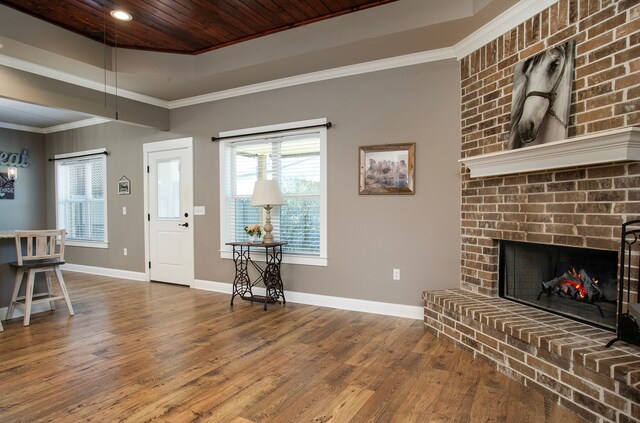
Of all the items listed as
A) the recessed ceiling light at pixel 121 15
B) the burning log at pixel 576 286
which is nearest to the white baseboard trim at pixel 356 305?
the burning log at pixel 576 286

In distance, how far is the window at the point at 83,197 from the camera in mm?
6129

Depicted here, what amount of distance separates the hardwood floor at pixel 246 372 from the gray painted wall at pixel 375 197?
1.55ft

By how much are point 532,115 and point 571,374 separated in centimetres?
172

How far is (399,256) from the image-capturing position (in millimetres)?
3723

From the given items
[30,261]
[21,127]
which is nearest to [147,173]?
[30,261]

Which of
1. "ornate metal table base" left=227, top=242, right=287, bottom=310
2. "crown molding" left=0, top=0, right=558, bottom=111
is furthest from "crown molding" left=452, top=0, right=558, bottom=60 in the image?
"ornate metal table base" left=227, top=242, right=287, bottom=310

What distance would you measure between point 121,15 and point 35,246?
7.75 ft

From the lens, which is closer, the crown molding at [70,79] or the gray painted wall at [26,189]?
the crown molding at [70,79]

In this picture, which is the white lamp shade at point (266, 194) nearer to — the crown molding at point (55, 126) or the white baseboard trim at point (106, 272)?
the white baseboard trim at point (106, 272)

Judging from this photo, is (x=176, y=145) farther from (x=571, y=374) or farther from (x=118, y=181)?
(x=571, y=374)

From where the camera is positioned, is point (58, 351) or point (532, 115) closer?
point (532, 115)

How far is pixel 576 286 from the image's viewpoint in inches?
101

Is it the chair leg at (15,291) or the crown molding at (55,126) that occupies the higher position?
the crown molding at (55,126)

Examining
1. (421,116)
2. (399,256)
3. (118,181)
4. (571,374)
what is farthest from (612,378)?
(118,181)
